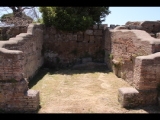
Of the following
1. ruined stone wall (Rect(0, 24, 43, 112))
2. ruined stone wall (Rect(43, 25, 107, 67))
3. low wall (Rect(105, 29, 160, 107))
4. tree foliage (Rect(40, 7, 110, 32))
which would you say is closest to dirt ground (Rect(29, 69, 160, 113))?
low wall (Rect(105, 29, 160, 107))

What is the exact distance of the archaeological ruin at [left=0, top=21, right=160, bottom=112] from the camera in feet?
19.9

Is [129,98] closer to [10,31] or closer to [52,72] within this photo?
[52,72]

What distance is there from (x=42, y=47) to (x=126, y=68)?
18.4 feet

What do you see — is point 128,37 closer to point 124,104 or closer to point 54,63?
point 124,104

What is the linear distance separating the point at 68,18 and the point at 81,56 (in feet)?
7.87

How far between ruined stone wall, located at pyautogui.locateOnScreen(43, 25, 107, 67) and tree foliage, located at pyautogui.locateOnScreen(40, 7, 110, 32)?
19.1 inches

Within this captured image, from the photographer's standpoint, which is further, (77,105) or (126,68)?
(126,68)

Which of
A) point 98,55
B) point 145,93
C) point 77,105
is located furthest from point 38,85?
point 98,55

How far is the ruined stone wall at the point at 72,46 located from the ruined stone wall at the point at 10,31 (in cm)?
136

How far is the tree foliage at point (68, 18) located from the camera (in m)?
12.1

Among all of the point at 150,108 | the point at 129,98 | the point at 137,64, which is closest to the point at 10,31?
the point at 137,64

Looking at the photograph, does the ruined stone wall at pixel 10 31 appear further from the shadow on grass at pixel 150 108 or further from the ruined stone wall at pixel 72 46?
the shadow on grass at pixel 150 108
